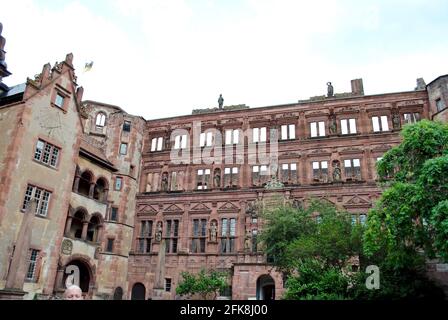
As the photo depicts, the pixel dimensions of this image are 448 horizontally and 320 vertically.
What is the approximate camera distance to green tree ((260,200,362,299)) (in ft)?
57.3

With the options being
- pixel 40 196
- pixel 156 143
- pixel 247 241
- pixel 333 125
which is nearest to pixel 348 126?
pixel 333 125

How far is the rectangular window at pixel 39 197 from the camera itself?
2377 centimetres

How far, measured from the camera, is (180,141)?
38.5 meters

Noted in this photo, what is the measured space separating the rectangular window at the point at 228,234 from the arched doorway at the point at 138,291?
327 inches

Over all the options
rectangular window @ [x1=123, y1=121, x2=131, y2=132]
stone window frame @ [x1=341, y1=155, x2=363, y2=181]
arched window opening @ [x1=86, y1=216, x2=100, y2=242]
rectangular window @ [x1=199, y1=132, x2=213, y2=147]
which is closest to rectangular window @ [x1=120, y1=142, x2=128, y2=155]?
rectangular window @ [x1=123, y1=121, x2=131, y2=132]

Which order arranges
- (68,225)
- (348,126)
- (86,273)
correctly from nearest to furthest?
(68,225) < (86,273) < (348,126)

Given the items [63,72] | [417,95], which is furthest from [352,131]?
[63,72]

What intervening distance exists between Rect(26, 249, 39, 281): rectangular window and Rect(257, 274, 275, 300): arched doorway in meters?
17.0

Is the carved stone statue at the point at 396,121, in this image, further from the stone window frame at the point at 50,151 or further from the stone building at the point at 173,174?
the stone window frame at the point at 50,151

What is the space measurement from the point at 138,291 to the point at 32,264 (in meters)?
12.5

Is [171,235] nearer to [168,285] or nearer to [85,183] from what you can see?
[168,285]

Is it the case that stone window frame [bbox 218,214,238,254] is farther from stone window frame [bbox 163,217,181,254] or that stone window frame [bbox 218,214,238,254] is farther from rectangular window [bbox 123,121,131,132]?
rectangular window [bbox 123,121,131,132]

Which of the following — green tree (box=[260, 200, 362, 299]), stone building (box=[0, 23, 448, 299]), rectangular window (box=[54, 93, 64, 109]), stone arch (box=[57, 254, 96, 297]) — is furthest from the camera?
stone arch (box=[57, 254, 96, 297])

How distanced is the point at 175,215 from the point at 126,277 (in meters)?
7.27
